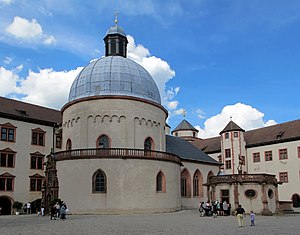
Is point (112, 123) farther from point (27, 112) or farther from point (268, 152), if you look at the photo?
point (268, 152)

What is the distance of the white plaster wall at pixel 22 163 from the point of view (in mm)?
39250

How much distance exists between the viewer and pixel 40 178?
42062 mm

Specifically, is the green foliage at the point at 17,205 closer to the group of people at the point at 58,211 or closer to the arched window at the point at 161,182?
the group of people at the point at 58,211

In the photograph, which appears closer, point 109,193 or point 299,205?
point 109,193

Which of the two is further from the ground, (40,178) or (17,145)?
(17,145)

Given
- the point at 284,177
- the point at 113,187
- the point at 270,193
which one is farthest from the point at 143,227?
the point at 284,177

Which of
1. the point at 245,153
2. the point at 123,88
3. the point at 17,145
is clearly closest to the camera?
the point at 123,88

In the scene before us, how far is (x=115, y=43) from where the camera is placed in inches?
1628

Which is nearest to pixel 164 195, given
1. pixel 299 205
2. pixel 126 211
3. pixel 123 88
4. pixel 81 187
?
pixel 126 211

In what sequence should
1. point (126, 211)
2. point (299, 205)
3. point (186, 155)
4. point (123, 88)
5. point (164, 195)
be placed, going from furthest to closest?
point (299, 205), point (186, 155), point (123, 88), point (164, 195), point (126, 211)

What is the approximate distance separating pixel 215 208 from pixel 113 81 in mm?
15322

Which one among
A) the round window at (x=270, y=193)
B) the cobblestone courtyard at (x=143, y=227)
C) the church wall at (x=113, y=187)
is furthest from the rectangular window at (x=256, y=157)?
the cobblestone courtyard at (x=143, y=227)

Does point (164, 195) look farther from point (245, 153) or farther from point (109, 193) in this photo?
point (245, 153)

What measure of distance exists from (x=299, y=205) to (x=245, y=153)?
11202 mm
